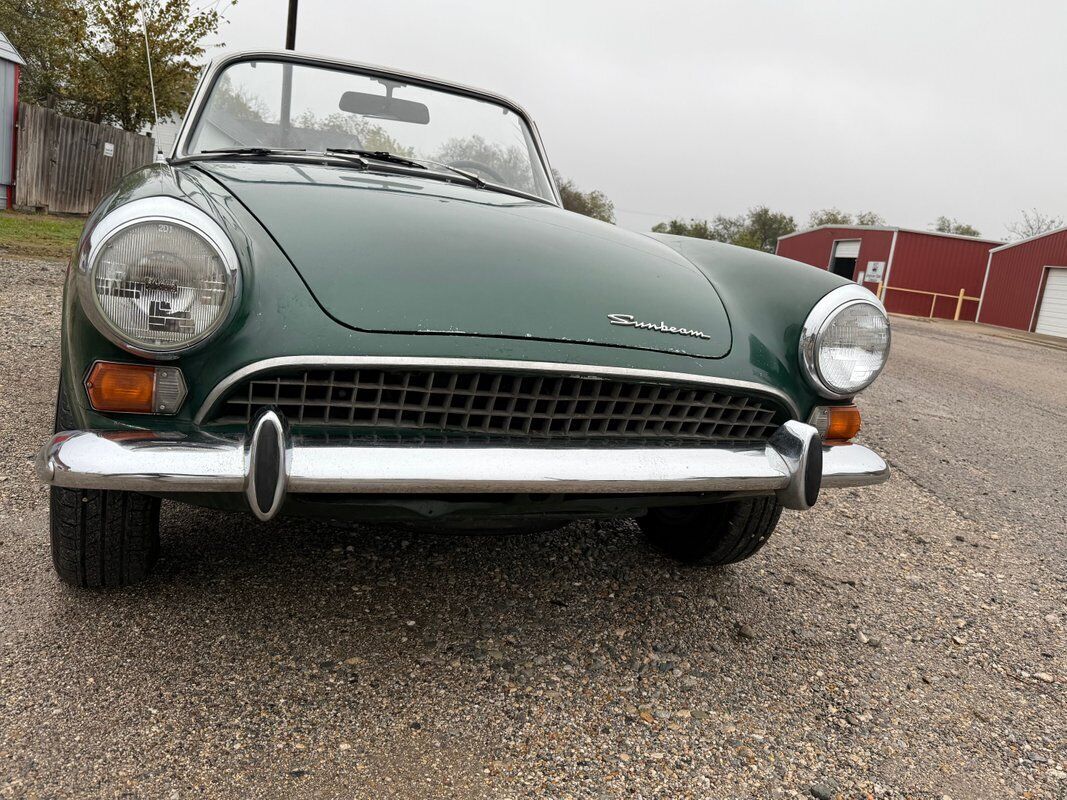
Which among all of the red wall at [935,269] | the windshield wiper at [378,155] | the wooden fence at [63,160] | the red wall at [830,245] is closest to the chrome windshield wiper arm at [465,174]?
the windshield wiper at [378,155]

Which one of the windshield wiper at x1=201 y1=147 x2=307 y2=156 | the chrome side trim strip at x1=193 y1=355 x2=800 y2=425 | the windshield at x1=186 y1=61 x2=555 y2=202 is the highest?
the windshield at x1=186 y1=61 x2=555 y2=202

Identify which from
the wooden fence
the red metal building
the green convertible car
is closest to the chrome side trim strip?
the green convertible car

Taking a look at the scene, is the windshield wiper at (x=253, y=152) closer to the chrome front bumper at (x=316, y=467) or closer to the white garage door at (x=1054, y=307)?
the chrome front bumper at (x=316, y=467)

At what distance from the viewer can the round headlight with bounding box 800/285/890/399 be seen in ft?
6.44

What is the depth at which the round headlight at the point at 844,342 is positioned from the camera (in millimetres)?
1962

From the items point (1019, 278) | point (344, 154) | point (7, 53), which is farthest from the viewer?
point (1019, 278)

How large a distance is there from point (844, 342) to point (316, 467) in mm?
1317

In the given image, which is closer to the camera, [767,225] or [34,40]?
[34,40]

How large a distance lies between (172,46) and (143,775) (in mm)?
17633

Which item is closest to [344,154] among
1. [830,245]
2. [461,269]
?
[461,269]

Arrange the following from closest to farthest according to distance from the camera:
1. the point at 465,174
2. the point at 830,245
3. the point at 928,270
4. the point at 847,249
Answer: the point at 465,174 < the point at 928,270 < the point at 847,249 < the point at 830,245

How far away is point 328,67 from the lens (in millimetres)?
2949

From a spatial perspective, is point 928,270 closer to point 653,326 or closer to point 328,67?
point 328,67

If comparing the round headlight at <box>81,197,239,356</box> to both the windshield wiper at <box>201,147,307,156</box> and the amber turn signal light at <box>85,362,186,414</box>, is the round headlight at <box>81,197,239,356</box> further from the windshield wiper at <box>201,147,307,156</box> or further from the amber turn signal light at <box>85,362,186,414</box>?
the windshield wiper at <box>201,147,307,156</box>
